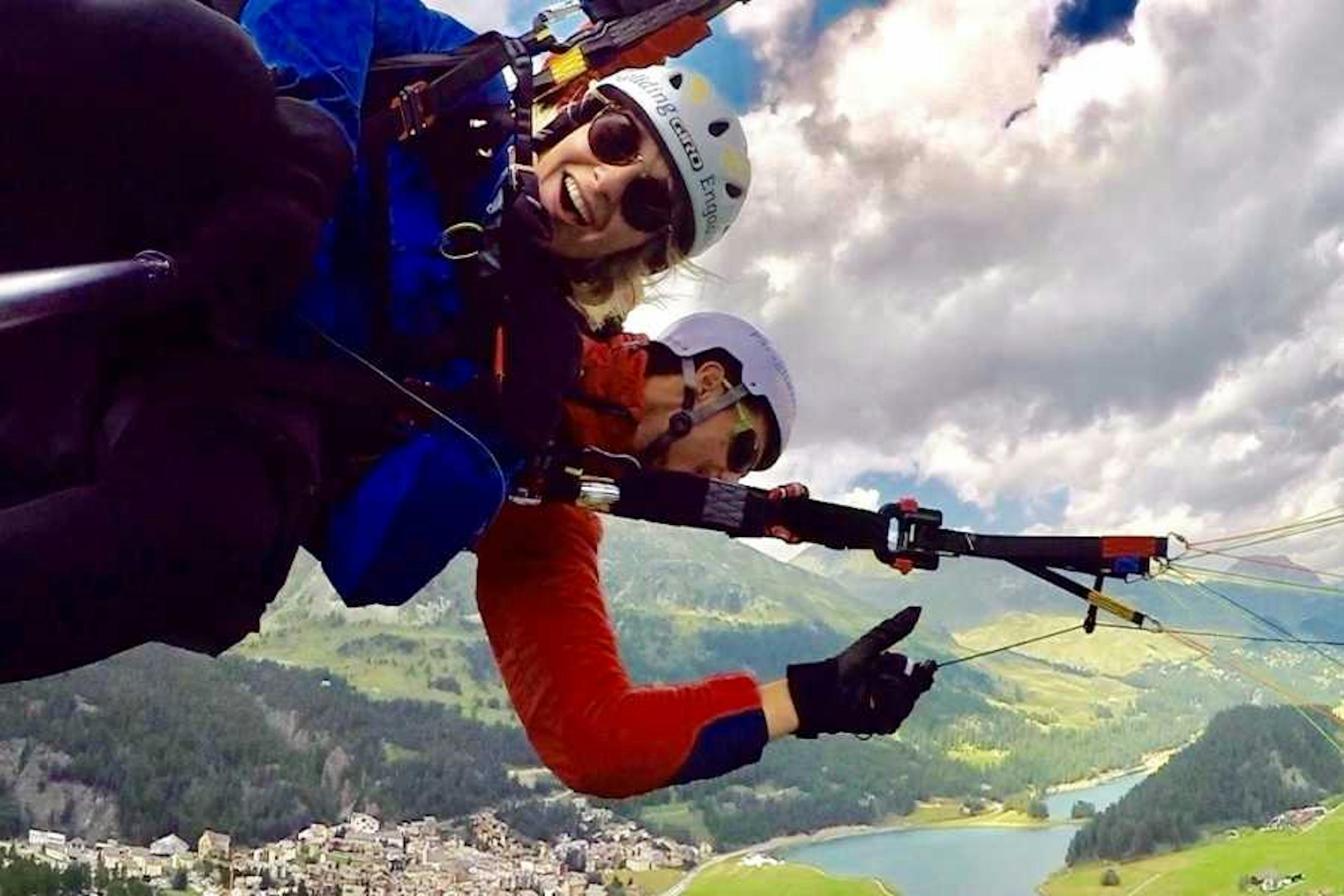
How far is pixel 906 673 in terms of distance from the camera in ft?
9.35

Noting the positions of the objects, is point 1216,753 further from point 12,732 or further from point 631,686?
point 631,686

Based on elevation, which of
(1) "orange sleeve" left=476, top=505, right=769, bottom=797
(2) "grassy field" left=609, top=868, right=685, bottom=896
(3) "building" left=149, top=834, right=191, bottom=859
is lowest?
(2) "grassy field" left=609, top=868, right=685, bottom=896

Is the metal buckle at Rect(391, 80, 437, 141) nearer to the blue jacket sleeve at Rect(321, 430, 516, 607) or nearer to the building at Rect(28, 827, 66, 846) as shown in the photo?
the blue jacket sleeve at Rect(321, 430, 516, 607)

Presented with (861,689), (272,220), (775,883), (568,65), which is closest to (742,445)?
(861,689)

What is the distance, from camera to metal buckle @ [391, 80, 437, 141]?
2.19 m

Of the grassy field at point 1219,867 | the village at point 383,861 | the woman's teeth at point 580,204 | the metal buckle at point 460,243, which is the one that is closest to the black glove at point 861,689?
the woman's teeth at point 580,204

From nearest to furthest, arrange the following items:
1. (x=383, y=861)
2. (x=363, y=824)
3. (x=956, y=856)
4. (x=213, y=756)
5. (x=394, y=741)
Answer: (x=383, y=861)
(x=363, y=824)
(x=213, y=756)
(x=394, y=741)
(x=956, y=856)

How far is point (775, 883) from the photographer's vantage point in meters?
82.8

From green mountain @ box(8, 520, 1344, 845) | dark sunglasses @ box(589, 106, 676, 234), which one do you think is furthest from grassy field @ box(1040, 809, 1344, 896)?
dark sunglasses @ box(589, 106, 676, 234)

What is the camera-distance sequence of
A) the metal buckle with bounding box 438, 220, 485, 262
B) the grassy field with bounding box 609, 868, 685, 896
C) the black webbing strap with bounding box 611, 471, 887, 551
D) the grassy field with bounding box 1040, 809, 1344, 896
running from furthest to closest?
the grassy field with bounding box 609, 868, 685, 896
the grassy field with bounding box 1040, 809, 1344, 896
the black webbing strap with bounding box 611, 471, 887, 551
the metal buckle with bounding box 438, 220, 485, 262

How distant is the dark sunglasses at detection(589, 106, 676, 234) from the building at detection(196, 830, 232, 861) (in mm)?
86976

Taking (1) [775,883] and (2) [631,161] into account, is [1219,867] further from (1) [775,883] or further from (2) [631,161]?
(2) [631,161]

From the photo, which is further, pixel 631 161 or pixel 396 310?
pixel 631 161

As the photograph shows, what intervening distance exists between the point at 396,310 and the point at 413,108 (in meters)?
0.37
